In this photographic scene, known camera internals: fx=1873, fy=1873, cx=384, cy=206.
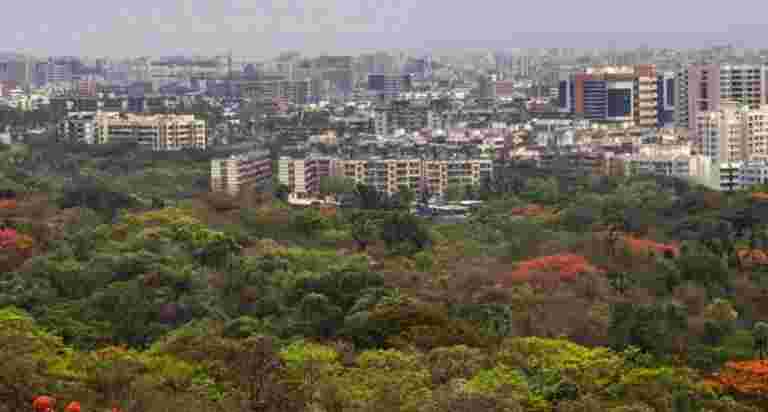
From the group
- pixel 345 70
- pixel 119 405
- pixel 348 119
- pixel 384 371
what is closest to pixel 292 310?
pixel 384 371

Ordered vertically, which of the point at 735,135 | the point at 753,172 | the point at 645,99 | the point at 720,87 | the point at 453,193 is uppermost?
the point at 720,87

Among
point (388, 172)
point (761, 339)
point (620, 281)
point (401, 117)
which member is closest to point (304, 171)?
point (388, 172)

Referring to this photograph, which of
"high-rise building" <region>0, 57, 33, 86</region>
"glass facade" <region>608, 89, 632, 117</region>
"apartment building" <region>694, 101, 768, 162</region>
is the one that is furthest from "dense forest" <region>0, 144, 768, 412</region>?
"high-rise building" <region>0, 57, 33, 86</region>

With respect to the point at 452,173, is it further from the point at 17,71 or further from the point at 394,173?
the point at 17,71

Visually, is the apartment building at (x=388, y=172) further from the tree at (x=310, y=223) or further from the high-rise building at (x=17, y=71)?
the high-rise building at (x=17, y=71)

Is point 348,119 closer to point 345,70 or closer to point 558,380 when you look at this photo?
point 345,70

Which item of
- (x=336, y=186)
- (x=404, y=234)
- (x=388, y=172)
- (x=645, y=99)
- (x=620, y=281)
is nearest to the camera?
(x=620, y=281)

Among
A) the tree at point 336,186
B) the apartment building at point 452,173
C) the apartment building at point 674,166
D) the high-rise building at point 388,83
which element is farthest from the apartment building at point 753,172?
the high-rise building at point 388,83

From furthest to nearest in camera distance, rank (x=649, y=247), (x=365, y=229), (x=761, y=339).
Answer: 1. (x=365, y=229)
2. (x=649, y=247)
3. (x=761, y=339)
